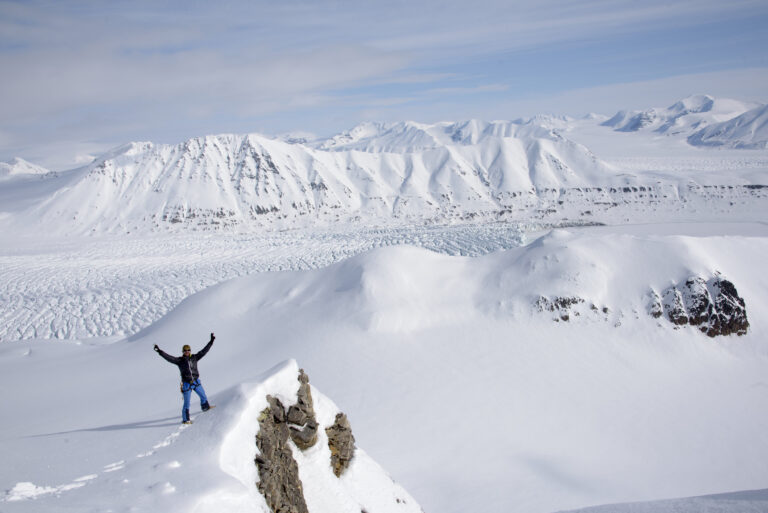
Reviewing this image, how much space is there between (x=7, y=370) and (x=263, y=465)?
23900 mm

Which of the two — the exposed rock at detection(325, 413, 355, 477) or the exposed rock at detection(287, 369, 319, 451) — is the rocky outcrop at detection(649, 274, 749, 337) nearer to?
the exposed rock at detection(325, 413, 355, 477)

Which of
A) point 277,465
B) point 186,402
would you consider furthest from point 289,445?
point 186,402

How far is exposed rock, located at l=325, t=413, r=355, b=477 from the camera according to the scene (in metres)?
11.0

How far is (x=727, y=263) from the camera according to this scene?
2894 cm

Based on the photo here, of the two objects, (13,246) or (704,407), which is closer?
(704,407)

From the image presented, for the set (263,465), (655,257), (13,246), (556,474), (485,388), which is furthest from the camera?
(13,246)

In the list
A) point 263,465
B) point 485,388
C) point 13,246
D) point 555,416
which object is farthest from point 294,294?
point 13,246

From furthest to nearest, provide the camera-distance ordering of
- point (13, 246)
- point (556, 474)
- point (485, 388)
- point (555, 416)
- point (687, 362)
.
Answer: point (13, 246) → point (687, 362) → point (485, 388) → point (555, 416) → point (556, 474)

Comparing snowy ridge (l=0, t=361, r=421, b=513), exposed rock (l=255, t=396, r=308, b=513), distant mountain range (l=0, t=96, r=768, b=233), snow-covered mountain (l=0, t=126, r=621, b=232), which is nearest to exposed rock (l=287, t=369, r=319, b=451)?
snowy ridge (l=0, t=361, r=421, b=513)

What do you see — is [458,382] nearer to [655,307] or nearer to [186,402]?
[655,307]

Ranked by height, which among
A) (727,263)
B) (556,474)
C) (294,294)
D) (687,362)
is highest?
(727,263)

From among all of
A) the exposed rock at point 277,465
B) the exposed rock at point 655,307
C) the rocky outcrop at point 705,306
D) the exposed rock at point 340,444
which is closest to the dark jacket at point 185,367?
the exposed rock at point 277,465

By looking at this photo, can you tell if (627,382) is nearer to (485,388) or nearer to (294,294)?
(485,388)

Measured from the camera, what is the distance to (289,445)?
9.70m
